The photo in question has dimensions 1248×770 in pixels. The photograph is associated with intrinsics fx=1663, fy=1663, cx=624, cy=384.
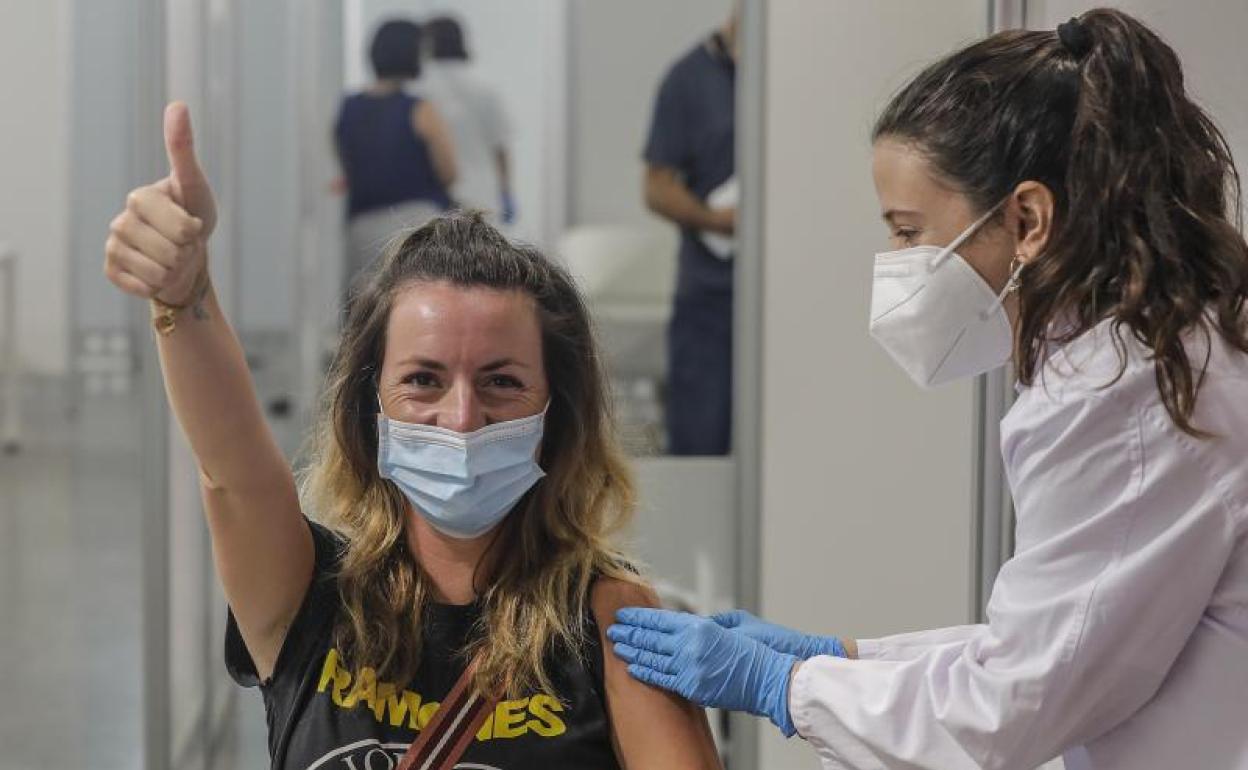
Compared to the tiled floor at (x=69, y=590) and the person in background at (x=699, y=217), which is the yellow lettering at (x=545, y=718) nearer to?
the tiled floor at (x=69, y=590)

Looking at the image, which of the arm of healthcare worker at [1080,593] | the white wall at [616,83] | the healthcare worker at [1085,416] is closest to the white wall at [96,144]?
the white wall at [616,83]

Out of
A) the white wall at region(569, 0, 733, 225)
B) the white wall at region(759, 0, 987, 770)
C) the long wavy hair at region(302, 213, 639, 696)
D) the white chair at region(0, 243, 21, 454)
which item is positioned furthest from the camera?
the white wall at region(569, 0, 733, 225)

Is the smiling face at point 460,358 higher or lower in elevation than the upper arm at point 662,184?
lower

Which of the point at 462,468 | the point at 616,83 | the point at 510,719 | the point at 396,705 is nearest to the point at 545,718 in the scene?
the point at 510,719

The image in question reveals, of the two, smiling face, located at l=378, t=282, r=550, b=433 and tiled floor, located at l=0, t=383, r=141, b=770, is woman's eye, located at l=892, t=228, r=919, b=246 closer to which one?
smiling face, located at l=378, t=282, r=550, b=433

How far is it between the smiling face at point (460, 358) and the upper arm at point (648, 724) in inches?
8.3

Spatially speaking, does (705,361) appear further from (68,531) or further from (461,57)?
(461,57)

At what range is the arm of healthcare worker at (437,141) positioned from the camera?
5.31 meters

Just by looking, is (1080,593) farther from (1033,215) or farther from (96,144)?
(96,144)

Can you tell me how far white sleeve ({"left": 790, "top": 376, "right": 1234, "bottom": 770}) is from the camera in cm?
131

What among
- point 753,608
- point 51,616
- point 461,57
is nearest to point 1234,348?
point 753,608

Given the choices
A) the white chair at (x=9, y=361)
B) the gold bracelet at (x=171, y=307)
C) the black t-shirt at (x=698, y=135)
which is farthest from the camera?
the white chair at (x=9, y=361)

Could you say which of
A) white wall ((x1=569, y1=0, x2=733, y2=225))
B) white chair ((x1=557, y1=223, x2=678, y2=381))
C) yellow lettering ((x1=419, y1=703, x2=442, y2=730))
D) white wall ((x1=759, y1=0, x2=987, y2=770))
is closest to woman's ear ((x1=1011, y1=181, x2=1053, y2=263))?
yellow lettering ((x1=419, y1=703, x2=442, y2=730))

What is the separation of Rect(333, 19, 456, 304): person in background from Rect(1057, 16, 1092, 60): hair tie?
3.99 m
